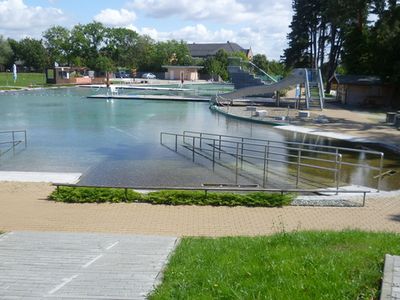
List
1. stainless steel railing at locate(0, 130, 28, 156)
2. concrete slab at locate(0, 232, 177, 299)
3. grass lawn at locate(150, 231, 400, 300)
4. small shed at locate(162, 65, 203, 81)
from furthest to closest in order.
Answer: small shed at locate(162, 65, 203, 81) → stainless steel railing at locate(0, 130, 28, 156) → concrete slab at locate(0, 232, 177, 299) → grass lawn at locate(150, 231, 400, 300)

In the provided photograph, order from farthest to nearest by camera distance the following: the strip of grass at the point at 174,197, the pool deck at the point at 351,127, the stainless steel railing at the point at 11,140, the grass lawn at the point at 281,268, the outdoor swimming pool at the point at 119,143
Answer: the pool deck at the point at 351,127 < the stainless steel railing at the point at 11,140 < the outdoor swimming pool at the point at 119,143 < the strip of grass at the point at 174,197 < the grass lawn at the point at 281,268

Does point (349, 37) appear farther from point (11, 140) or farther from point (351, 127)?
point (11, 140)

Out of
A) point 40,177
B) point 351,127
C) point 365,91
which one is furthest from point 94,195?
point 365,91

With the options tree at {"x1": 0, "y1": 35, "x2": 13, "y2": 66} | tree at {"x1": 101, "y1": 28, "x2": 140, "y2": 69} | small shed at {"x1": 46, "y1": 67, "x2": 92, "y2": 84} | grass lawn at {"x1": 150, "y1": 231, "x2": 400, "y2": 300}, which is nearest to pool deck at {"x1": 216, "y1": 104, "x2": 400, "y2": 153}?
grass lawn at {"x1": 150, "y1": 231, "x2": 400, "y2": 300}

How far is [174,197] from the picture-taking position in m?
11.3

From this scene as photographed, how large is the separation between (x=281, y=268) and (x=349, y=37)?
4860 centimetres

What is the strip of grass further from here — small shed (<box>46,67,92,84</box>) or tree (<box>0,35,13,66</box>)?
tree (<box>0,35,13,66</box>)

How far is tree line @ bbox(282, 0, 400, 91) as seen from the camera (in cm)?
4016

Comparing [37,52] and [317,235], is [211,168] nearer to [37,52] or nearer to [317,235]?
[317,235]

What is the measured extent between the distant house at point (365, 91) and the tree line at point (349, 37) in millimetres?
1121

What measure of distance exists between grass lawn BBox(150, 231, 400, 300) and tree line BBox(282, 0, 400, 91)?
1413 inches

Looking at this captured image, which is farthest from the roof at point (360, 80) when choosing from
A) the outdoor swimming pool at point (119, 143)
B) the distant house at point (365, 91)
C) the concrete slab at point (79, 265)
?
the concrete slab at point (79, 265)

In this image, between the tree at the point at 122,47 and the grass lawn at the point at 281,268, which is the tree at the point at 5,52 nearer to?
the tree at the point at 122,47

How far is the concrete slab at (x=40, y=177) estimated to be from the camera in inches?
551
